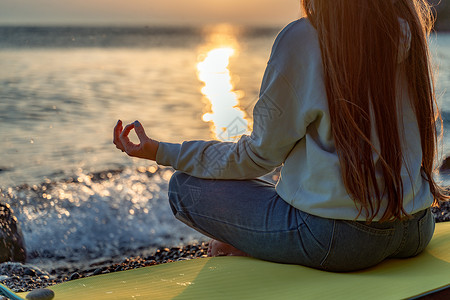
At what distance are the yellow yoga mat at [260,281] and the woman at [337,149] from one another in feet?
0.18

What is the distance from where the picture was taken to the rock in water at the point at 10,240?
3.62 m

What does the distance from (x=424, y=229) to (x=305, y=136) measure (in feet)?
1.80

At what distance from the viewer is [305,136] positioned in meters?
1.80

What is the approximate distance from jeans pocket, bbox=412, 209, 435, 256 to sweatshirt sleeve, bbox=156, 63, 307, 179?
1.69 feet

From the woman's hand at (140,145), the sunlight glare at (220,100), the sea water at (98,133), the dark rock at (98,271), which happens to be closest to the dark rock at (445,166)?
the sea water at (98,133)

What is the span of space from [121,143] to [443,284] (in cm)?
121

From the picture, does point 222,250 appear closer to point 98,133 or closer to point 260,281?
point 260,281

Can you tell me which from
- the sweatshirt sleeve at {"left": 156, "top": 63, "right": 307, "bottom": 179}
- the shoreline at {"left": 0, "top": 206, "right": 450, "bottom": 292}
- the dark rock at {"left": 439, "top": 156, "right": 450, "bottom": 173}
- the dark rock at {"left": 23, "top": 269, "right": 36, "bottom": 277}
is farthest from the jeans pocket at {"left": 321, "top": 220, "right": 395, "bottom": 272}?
the dark rock at {"left": 439, "top": 156, "right": 450, "bottom": 173}

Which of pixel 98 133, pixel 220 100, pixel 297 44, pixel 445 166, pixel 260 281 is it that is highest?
pixel 297 44

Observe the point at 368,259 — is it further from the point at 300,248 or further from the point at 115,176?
the point at 115,176

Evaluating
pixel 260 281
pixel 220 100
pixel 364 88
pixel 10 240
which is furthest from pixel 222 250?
pixel 220 100

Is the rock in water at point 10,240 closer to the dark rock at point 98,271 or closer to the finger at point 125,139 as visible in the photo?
the dark rock at point 98,271

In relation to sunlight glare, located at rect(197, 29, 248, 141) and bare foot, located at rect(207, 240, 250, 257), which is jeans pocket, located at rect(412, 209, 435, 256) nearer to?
bare foot, located at rect(207, 240, 250, 257)

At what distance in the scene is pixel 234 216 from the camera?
1.99 metres
